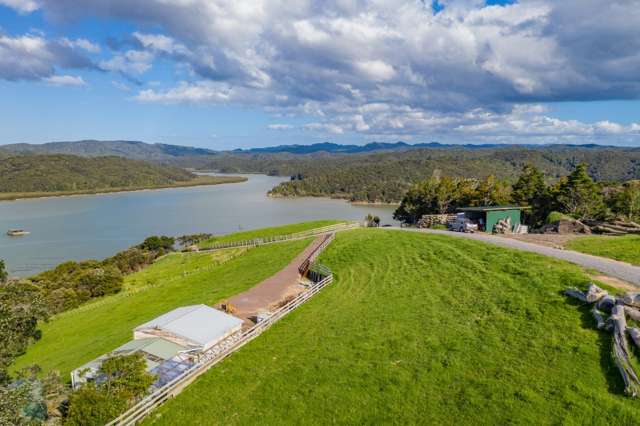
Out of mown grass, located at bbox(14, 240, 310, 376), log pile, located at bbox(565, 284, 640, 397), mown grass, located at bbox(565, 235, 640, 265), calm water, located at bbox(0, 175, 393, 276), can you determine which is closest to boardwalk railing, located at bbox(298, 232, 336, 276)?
mown grass, located at bbox(14, 240, 310, 376)

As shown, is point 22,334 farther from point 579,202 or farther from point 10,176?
point 10,176

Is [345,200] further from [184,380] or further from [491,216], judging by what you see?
[184,380]

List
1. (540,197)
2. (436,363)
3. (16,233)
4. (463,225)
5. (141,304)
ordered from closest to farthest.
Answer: (436,363) → (141,304) → (463,225) → (540,197) → (16,233)

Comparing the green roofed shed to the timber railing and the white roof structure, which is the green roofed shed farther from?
the white roof structure

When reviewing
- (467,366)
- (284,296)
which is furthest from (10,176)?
(467,366)

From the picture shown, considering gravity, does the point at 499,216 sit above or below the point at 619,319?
below

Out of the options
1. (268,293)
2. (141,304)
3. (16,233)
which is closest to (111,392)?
(268,293)
